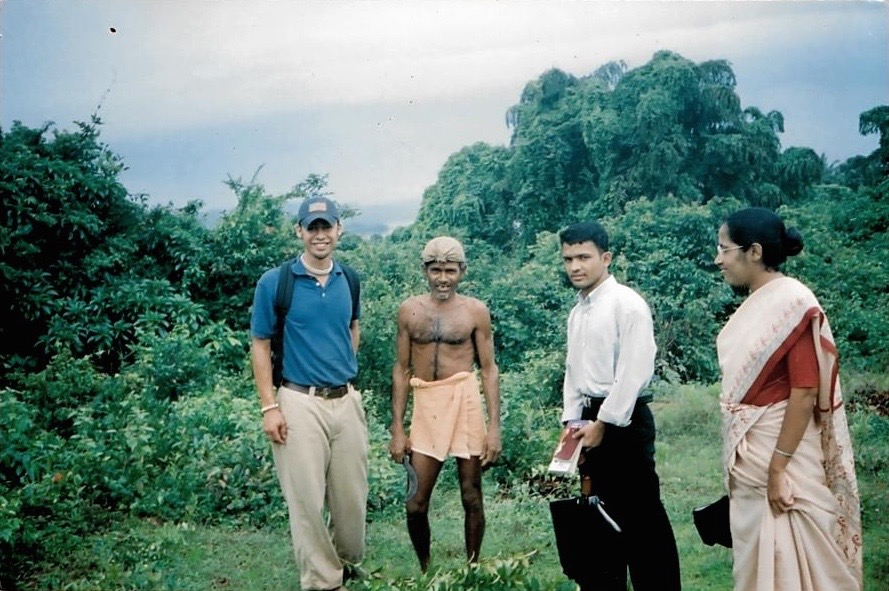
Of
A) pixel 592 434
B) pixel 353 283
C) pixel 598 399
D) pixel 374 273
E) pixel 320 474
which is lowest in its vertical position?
pixel 320 474

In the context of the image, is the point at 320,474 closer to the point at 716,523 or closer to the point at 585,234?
the point at 585,234

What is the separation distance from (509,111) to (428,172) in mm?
823

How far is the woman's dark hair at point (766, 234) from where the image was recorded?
302cm

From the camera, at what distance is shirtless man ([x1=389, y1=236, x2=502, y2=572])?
390 centimetres

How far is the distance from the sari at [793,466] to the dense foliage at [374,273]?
2755 millimetres

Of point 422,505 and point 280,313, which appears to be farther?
point 422,505

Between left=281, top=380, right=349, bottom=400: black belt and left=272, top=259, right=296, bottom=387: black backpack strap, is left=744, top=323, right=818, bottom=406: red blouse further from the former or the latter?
left=272, top=259, right=296, bottom=387: black backpack strap

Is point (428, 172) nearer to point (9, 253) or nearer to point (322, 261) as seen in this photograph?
point (322, 261)

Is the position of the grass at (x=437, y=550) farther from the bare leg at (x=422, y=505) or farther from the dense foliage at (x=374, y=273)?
the dense foliage at (x=374, y=273)

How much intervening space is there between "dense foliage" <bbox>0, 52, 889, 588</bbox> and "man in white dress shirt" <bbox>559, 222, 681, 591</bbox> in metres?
2.17

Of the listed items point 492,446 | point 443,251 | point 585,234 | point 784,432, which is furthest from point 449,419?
point 784,432

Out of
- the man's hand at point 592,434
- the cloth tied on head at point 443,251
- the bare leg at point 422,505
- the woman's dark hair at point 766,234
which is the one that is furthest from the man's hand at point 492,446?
the woman's dark hair at point 766,234

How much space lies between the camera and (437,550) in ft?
14.7

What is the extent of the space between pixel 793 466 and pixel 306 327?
221 centimetres
